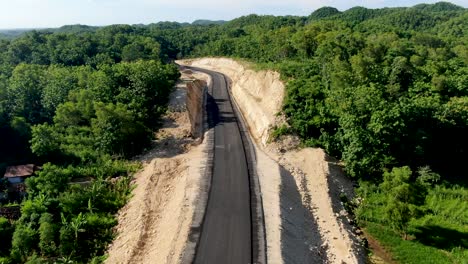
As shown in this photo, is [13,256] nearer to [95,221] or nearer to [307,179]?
[95,221]

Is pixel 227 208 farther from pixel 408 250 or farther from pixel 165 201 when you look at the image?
pixel 408 250

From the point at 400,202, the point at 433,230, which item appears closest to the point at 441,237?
the point at 433,230

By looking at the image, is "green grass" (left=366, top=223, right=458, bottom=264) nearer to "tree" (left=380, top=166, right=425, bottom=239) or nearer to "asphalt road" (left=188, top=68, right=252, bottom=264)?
"tree" (left=380, top=166, right=425, bottom=239)

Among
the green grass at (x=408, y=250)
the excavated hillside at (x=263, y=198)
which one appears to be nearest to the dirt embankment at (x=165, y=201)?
the excavated hillside at (x=263, y=198)

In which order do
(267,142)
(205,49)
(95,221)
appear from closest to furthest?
(95,221) < (267,142) < (205,49)

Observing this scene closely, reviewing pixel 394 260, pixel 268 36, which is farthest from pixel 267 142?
pixel 268 36

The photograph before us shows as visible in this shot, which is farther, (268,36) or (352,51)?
(268,36)

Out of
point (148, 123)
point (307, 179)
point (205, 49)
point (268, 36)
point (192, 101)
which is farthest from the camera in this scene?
point (205, 49)

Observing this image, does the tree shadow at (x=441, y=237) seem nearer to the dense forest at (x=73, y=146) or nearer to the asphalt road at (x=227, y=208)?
the asphalt road at (x=227, y=208)
